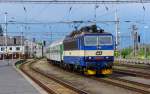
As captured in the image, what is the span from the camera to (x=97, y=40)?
34.1 m

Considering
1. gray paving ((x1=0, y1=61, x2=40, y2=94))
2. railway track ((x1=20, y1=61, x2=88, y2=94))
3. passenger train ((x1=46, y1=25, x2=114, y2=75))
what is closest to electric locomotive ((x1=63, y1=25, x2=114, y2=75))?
passenger train ((x1=46, y1=25, x2=114, y2=75))

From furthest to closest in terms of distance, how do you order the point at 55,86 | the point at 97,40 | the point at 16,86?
the point at 97,40 < the point at 55,86 < the point at 16,86

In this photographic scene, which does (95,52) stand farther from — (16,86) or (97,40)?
(16,86)

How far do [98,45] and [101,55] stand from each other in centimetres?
79

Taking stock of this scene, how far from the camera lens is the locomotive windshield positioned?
111 ft

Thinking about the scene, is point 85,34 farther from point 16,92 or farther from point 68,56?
point 16,92

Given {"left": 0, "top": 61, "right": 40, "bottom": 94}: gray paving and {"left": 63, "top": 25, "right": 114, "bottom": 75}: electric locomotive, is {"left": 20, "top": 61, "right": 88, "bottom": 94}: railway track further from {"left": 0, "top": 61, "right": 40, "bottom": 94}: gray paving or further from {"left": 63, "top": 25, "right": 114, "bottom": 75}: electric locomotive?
{"left": 63, "top": 25, "right": 114, "bottom": 75}: electric locomotive

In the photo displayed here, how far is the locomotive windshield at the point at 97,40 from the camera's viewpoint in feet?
111

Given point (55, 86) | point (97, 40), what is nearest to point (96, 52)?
point (97, 40)

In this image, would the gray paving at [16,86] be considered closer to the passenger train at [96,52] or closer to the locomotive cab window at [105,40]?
the passenger train at [96,52]

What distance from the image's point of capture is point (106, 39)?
3419 centimetres

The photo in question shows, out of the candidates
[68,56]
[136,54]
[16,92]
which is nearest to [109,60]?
[68,56]

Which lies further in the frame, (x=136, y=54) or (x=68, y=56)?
(x=136, y=54)

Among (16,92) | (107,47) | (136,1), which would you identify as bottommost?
(16,92)
